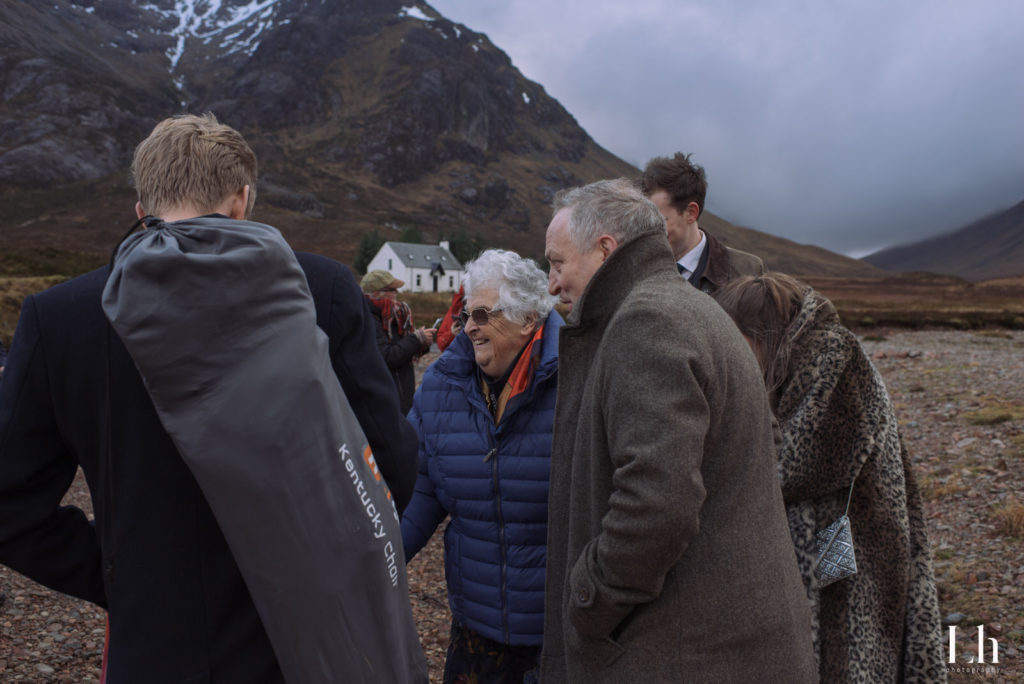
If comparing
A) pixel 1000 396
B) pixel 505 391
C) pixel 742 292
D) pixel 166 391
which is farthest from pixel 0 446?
pixel 1000 396

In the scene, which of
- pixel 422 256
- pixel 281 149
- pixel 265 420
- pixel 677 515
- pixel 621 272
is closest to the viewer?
pixel 265 420

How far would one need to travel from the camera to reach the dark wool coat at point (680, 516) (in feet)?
6.50

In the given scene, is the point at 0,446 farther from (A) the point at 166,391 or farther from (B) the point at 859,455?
(B) the point at 859,455

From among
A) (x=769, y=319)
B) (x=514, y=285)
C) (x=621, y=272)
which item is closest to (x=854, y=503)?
(x=769, y=319)

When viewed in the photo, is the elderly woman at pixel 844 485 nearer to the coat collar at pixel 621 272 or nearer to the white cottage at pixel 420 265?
the coat collar at pixel 621 272

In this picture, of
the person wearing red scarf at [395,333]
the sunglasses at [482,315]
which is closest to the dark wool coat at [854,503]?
the sunglasses at [482,315]

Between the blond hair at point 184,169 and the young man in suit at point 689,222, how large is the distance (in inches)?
133

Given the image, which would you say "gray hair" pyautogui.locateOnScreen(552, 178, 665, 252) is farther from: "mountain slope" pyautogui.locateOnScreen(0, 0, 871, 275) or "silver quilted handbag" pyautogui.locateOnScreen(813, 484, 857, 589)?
"mountain slope" pyautogui.locateOnScreen(0, 0, 871, 275)

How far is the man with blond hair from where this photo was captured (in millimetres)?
1734

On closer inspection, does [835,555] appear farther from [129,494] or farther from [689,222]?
[689,222]

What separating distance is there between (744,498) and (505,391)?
141 cm

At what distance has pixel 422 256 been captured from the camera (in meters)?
79.0

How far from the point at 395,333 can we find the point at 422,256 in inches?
2882

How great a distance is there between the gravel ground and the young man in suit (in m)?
3.04
